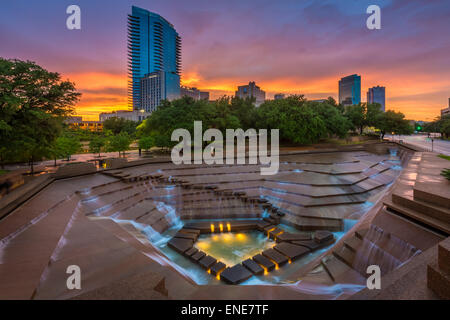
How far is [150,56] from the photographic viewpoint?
131625 millimetres

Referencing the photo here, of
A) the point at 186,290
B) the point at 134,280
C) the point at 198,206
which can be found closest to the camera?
the point at 134,280

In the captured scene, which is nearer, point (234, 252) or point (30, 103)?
point (234, 252)

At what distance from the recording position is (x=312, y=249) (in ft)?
29.6

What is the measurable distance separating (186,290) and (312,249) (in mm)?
6340

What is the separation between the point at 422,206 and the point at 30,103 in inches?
595

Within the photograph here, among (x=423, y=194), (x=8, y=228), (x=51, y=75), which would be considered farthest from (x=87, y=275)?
(x=51, y=75)

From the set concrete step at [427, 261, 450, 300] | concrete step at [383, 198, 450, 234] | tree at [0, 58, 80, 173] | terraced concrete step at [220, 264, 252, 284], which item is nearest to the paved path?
concrete step at [383, 198, 450, 234]

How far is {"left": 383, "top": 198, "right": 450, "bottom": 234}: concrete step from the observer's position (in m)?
5.35
